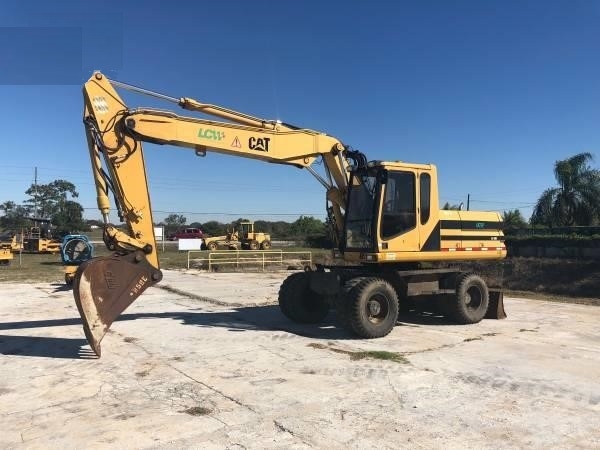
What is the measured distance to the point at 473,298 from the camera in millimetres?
11227

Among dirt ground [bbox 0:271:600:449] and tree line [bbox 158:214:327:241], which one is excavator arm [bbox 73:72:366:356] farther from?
tree line [bbox 158:214:327:241]

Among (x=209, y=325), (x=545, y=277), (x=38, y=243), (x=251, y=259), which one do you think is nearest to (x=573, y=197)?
(x=545, y=277)

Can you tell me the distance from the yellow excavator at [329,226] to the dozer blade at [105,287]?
0.02 metres

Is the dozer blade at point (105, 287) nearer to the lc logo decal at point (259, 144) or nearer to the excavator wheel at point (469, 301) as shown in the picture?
the lc logo decal at point (259, 144)

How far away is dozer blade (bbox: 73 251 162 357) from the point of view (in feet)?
24.6

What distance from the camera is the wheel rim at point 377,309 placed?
9350mm

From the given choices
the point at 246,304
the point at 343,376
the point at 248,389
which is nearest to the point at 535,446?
the point at 343,376

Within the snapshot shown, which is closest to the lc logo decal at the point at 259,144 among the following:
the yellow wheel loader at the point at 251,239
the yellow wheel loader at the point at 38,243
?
the yellow wheel loader at the point at 38,243

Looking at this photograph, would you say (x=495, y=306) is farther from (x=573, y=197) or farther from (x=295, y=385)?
(x=573, y=197)

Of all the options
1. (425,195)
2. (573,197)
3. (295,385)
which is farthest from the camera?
(573,197)

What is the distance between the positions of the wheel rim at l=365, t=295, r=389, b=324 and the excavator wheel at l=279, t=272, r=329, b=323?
159 cm

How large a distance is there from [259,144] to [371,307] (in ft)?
11.8

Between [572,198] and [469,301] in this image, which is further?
[572,198]

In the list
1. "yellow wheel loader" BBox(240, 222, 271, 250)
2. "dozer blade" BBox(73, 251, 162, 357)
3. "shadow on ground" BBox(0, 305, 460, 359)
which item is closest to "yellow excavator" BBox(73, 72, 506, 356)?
"dozer blade" BBox(73, 251, 162, 357)
